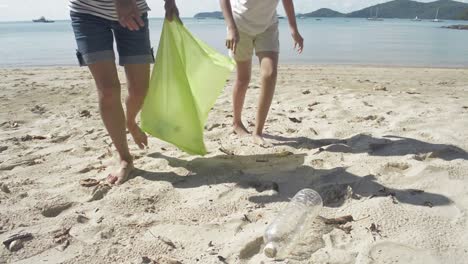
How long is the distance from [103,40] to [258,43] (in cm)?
137

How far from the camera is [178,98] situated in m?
2.79

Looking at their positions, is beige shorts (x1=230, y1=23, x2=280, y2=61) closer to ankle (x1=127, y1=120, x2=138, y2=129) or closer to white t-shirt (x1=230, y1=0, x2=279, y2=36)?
white t-shirt (x1=230, y1=0, x2=279, y2=36)

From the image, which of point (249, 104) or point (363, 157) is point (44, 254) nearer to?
point (363, 157)

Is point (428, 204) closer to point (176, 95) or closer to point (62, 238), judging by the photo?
point (176, 95)

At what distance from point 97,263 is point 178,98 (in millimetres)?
1279

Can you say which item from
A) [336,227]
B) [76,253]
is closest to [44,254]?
[76,253]

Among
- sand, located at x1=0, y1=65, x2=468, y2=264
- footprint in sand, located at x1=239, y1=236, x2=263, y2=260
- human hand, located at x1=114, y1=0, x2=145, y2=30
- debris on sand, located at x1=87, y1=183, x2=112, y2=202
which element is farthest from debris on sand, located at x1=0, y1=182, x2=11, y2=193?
footprint in sand, located at x1=239, y1=236, x2=263, y2=260

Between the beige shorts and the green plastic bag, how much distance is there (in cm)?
66

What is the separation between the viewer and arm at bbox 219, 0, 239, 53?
321 centimetres

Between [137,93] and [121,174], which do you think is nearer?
[121,174]

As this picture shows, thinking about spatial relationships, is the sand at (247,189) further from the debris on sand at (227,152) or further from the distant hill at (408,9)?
the distant hill at (408,9)

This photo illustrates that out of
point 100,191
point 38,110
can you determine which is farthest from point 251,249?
point 38,110

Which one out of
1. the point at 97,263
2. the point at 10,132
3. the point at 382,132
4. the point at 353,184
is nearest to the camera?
the point at 97,263

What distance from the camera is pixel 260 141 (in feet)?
11.1
